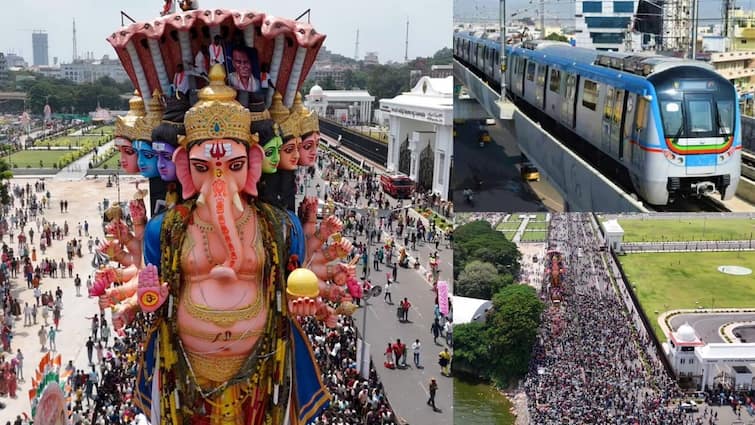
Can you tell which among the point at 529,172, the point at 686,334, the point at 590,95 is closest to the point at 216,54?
the point at 529,172

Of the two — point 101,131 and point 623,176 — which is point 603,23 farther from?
point 101,131

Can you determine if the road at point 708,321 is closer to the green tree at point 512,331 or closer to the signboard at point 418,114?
the green tree at point 512,331

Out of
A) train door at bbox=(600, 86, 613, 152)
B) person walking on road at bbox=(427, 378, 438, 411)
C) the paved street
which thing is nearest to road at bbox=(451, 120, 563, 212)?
train door at bbox=(600, 86, 613, 152)

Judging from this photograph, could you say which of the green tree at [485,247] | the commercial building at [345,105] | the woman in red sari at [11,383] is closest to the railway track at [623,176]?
the green tree at [485,247]

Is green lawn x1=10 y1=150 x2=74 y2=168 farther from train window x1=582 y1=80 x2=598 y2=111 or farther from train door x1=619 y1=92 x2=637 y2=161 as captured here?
train door x1=619 y1=92 x2=637 y2=161

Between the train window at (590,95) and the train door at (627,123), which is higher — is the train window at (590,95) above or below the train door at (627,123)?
above

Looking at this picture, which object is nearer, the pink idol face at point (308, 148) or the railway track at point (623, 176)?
the pink idol face at point (308, 148)
